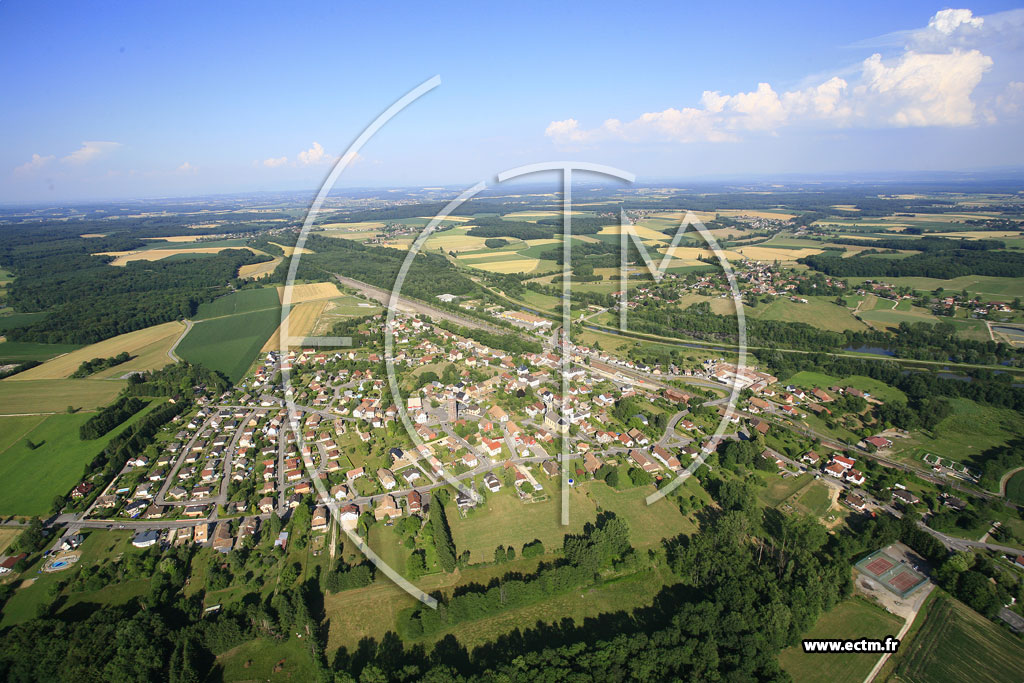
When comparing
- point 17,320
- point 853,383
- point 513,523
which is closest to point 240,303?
point 17,320

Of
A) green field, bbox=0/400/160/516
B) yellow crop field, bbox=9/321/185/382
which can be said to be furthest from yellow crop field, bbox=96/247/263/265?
green field, bbox=0/400/160/516

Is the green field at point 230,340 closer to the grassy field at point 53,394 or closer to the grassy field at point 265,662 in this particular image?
the grassy field at point 53,394

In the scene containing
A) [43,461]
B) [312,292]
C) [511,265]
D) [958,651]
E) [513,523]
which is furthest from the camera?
[511,265]

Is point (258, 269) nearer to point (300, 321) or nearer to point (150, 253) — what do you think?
point (150, 253)

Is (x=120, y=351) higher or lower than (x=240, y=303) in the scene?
lower

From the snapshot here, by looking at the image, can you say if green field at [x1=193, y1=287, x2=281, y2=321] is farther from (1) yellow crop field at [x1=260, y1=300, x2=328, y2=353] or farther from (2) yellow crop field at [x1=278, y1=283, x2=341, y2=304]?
(1) yellow crop field at [x1=260, y1=300, x2=328, y2=353]

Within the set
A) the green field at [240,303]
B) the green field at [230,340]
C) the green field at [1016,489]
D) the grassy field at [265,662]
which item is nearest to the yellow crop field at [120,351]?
the green field at [230,340]

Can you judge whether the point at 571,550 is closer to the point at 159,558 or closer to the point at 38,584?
the point at 159,558

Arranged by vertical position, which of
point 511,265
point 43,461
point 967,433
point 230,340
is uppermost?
point 511,265
